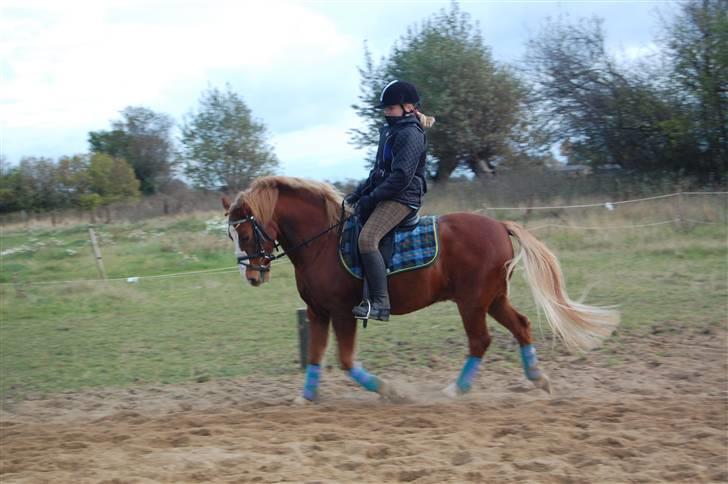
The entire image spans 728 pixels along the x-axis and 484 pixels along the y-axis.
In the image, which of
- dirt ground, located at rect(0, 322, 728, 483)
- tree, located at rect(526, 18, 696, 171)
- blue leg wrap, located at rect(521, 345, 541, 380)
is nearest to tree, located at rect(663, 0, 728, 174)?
tree, located at rect(526, 18, 696, 171)

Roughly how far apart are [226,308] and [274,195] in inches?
221

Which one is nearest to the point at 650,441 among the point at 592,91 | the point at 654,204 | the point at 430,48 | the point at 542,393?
the point at 542,393

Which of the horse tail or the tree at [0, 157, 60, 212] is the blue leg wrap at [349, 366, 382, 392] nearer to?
the horse tail

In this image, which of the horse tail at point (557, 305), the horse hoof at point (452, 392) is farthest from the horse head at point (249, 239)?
the horse tail at point (557, 305)

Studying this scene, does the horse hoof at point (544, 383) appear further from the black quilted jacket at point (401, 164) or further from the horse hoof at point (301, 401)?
the horse hoof at point (301, 401)

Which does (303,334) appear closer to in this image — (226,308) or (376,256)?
(376,256)

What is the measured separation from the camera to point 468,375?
625cm

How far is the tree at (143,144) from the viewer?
170 feet

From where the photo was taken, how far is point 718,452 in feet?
15.0

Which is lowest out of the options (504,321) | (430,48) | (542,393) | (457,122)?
(542,393)

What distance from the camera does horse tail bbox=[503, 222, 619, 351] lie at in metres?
6.34

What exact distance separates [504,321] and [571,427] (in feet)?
4.84

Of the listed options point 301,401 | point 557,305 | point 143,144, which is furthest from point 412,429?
point 143,144

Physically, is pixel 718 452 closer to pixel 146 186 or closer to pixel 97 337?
pixel 97 337
